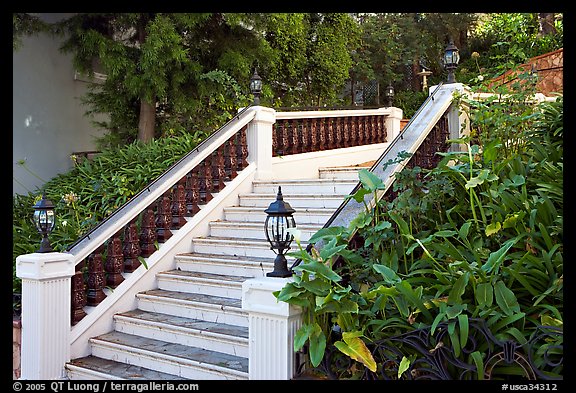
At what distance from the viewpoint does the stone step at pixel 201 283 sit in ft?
15.4

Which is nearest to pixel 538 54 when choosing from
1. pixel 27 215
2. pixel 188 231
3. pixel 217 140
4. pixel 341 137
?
pixel 341 137

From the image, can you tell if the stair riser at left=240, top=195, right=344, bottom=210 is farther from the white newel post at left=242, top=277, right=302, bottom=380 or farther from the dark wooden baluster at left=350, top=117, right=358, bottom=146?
the dark wooden baluster at left=350, top=117, right=358, bottom=146

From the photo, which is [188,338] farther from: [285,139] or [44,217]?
[285,139]

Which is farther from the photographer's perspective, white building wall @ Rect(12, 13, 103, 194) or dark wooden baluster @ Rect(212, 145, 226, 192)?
white building wall @ Rect(12, 13, 103, 194)

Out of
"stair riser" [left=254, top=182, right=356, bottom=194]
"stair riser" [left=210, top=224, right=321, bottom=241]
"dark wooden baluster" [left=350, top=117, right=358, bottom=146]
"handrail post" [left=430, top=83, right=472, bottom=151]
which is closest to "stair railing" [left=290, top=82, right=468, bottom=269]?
"handrail post" [left=430, top=83, right=472, bottom=151]

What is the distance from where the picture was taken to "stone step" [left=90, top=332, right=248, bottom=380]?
3808mm

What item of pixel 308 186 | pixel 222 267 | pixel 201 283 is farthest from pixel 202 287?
pixel 308 186

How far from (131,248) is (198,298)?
82cm

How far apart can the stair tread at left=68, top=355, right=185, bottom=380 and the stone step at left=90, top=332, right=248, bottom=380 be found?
4 centimetres

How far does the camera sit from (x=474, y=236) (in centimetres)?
365

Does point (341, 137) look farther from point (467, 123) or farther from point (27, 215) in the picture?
point (27, 215)

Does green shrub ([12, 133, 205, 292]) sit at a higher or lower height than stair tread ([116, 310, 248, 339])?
higher

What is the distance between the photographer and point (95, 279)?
464cm

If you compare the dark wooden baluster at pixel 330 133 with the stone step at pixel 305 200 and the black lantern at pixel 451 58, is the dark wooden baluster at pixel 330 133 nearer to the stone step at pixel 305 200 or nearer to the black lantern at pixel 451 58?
the stone step at pixel 305 200
